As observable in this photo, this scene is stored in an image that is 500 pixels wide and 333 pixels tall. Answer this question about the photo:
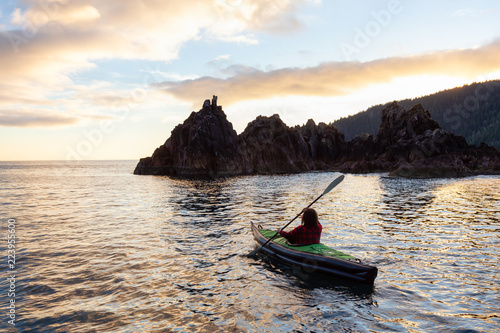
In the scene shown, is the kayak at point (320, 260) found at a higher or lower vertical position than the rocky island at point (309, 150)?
lower

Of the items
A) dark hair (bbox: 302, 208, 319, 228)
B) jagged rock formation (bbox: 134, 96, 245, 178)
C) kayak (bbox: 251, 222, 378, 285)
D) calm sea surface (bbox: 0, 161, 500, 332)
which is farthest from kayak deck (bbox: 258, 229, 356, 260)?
jagged rock formation (bbox: 134, 96, 245, 178)

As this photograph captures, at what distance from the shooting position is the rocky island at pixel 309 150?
69.7 meters

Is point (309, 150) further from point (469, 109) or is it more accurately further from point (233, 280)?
point (469, 109)

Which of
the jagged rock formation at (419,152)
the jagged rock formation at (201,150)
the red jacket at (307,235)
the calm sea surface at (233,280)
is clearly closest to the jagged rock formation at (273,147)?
the jagged rock formation at (201,150)

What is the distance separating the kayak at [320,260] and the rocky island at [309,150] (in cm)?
5795

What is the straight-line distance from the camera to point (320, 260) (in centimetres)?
1026

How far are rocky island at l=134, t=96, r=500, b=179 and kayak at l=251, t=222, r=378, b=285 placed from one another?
2281 inches

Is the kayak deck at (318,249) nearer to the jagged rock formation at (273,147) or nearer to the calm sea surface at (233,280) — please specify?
the calm sea surface at (233,280)

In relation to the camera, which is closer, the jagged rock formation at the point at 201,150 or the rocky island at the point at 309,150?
the rocky island at the point at 309,150

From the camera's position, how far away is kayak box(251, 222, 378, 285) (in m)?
9.29

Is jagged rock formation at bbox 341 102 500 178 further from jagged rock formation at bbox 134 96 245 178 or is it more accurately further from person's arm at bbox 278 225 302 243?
person's arm at bbox 278 225 302 243

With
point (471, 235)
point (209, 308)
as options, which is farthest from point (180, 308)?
point (471, 235)

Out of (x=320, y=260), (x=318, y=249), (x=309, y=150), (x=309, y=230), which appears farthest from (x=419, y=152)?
(x=320, y=260)

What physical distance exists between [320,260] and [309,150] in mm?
105642
